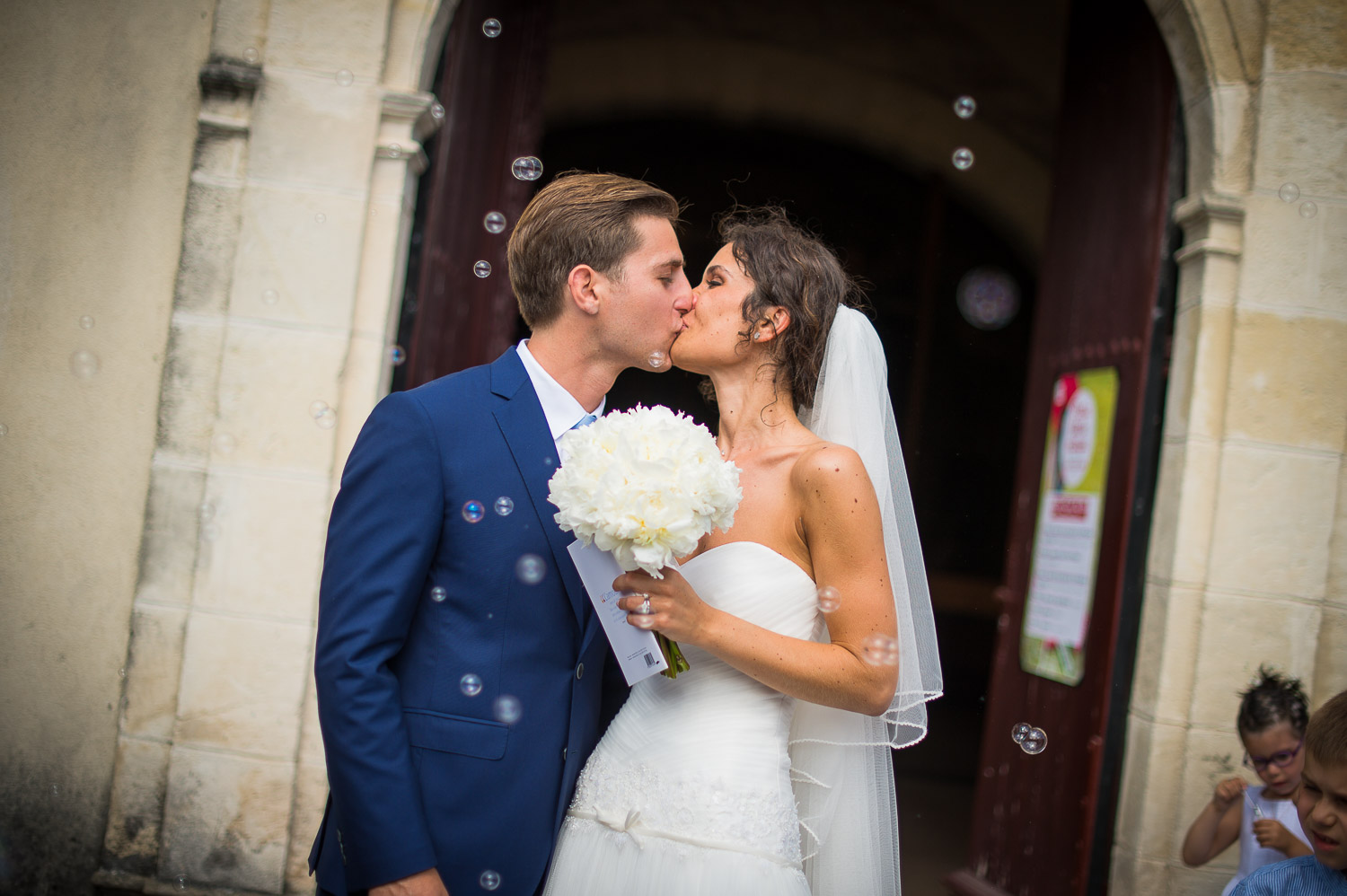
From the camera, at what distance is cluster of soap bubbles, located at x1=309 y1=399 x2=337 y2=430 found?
3271mm

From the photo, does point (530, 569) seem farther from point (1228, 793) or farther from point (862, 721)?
point (1228, 793)

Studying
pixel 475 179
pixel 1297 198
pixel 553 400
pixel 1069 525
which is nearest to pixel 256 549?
pixel 475 179

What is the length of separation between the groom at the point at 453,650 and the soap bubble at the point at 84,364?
7.57 ft

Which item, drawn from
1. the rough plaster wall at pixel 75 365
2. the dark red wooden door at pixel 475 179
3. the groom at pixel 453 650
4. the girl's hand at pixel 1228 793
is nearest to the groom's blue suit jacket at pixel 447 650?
the groom at pixel 453 650

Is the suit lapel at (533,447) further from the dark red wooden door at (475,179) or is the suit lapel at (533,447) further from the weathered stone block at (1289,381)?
the weathered stone block at (1289,381)

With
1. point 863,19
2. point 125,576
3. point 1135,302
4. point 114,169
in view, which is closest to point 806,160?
point 863,19

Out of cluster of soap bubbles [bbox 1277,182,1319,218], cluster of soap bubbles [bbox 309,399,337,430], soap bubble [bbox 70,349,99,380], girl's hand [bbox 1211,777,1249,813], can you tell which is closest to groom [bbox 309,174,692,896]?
cluster of soap bubbles [bbox 309,399,337,430]

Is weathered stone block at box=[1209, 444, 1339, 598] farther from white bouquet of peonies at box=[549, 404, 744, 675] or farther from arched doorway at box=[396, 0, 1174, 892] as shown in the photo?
white bouquet of peonies at box=[549, 404, 744, 675]

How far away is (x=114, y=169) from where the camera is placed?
3.39 meters

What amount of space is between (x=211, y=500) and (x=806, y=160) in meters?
5.86

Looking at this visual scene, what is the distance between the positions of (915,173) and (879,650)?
6.31m

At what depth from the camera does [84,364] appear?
335 cm

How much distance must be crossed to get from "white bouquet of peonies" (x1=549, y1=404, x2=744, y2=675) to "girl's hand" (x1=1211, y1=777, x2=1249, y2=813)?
2834 millimetres

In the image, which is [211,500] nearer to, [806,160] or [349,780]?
[349,780]
